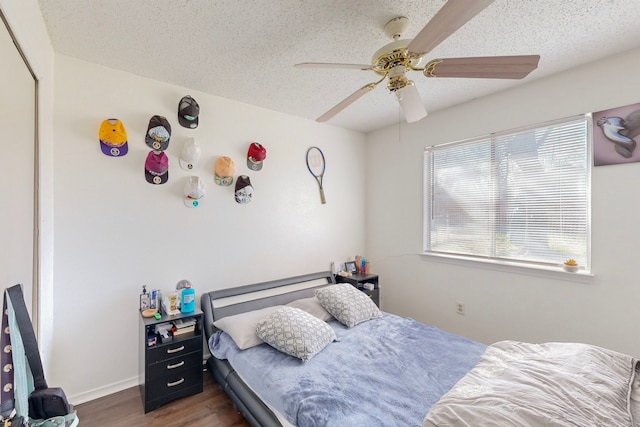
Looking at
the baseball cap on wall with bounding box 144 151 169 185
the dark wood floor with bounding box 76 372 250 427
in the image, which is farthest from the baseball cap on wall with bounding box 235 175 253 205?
the dark wood floor with bounding box 76 372 250 427

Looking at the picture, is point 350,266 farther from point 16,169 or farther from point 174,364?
point 16,169

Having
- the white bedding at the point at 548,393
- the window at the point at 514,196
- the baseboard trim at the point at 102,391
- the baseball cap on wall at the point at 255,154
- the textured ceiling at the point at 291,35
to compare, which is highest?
the textured ceiling at the point at 291,35

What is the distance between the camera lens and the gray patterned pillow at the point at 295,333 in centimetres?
Result: 186

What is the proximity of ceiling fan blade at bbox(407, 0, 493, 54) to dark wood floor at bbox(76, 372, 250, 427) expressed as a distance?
8.09 ft

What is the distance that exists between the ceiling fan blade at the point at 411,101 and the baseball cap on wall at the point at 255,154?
1.47 meters

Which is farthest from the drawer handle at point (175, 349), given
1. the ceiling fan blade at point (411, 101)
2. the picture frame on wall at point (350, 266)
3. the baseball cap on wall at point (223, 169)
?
the ceiling fan blade at point (411, 101)

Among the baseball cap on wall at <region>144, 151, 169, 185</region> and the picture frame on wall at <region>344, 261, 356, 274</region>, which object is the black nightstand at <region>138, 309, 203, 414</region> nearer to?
the baseball cap on wall at <region>144, 151, 169, 185</region>

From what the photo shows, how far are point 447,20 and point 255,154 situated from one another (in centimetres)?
206

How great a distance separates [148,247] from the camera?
2307mm

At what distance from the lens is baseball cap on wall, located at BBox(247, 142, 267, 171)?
2771mm

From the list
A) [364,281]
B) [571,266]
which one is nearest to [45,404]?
[364,281]

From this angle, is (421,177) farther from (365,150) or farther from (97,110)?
(97,110)

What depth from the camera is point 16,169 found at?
4.09 feet

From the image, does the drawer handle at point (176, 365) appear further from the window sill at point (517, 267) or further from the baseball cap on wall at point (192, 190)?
the window sill at point (517, 267)
